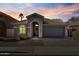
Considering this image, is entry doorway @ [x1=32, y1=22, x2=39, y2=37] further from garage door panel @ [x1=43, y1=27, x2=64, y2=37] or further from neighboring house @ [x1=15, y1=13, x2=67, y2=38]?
garage door panel @ [x1=43, y1=27, x2=64, y2=37]

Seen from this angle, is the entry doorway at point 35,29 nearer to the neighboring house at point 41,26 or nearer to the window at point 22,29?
the neighboring house at point 41,26

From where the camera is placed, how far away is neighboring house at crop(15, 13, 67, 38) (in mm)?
15219

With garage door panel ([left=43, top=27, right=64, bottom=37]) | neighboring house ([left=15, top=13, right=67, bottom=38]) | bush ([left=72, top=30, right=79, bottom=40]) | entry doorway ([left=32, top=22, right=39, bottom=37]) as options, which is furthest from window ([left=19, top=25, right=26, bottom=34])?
bush ([left=72, top=30, right=79, bottom=40])

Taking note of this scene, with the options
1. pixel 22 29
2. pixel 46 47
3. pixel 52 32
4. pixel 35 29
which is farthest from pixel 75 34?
pixel 22 29

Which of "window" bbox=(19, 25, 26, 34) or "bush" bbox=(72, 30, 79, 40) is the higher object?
"window" bbox=(19, 25, 26, 34)

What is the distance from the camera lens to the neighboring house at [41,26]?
49.9 feet

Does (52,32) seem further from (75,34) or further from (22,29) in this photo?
(22,29)

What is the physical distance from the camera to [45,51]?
15203 millimetres

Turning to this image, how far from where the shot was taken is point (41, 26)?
50.1ft

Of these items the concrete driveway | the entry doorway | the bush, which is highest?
the entry doorway

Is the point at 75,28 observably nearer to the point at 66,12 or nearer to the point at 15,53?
the point at 66,12

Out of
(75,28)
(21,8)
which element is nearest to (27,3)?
(21,8)

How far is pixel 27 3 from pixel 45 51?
1.06 meters

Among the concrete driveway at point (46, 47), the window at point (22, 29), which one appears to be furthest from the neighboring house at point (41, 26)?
the concrete driveway at point (46, 47)
